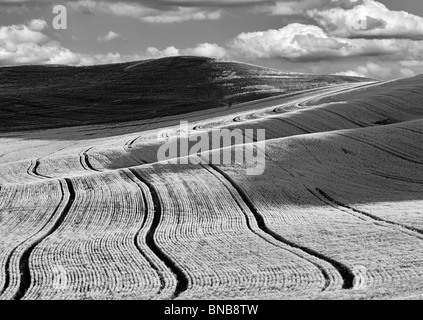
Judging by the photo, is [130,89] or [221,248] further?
[130,89]

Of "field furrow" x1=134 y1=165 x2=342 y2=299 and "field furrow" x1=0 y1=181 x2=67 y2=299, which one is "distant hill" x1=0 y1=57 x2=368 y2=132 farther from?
"field furrow" x1=134 y1=165 x2=342 y2=299

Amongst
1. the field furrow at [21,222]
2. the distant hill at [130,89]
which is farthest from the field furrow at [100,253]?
the distant hill at [130,89]

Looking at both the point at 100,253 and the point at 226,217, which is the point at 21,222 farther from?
the point at 226,217

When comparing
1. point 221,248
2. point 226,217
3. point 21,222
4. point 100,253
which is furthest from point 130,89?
point 100,253

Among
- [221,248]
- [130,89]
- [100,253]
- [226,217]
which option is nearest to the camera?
[100,253]

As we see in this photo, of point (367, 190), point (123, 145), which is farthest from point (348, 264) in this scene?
point (123, 145)

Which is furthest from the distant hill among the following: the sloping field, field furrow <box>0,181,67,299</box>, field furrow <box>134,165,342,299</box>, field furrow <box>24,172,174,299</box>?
field furrow <box>24,172,174,299</box>

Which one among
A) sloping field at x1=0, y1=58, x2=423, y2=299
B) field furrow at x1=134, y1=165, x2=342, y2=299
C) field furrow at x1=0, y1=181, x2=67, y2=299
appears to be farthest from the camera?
field furrow at x1=0, y1=181, x2=67, y2=299

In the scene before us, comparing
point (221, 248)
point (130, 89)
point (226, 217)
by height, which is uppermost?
point (130, 89)
